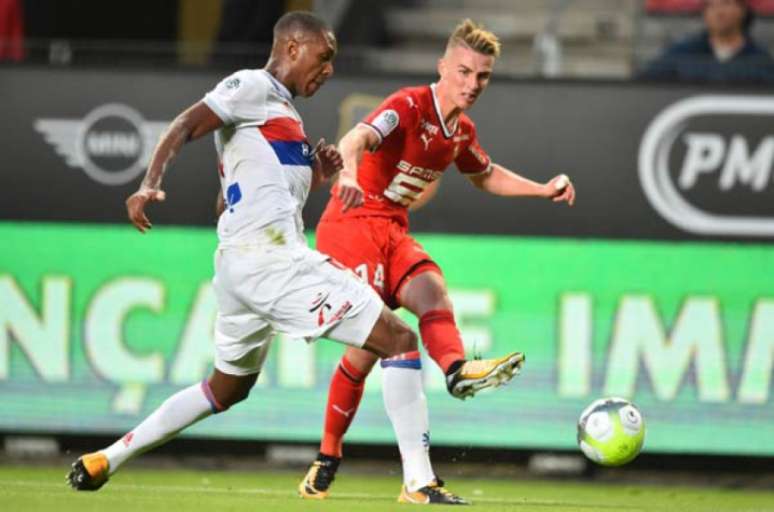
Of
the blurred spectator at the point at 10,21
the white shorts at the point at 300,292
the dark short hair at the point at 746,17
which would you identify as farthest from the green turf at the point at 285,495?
the blurred spectator at the point at 10,21

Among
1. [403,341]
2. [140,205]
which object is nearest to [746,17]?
[403,341]

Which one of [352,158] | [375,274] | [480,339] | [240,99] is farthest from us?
[480,339]

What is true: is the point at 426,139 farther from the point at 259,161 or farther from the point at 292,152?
the point at 259,161

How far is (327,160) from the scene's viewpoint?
25.3 ft

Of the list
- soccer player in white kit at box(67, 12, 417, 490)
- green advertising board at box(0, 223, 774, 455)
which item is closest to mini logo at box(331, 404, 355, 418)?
soccer player in white kit at box(67, 12, 417, 490)

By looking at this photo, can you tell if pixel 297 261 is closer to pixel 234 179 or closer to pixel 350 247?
pixel 234 179

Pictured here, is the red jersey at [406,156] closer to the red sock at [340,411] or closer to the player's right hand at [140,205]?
the red sock at [340,411]

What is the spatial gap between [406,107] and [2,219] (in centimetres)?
366

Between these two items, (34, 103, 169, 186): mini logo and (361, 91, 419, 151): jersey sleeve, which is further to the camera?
(34, 103, 169, 186): mini logo

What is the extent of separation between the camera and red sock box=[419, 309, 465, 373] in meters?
8.06

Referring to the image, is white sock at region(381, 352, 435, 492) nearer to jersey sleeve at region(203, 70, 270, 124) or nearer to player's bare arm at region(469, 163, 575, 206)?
player's bare arm at region(469, 163, 575, 206)

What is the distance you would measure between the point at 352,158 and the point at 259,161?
541 mm

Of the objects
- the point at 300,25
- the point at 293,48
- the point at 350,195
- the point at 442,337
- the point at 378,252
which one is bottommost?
the point at 442,337

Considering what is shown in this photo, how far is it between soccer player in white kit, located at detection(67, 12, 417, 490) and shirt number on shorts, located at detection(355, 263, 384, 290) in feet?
2.99
